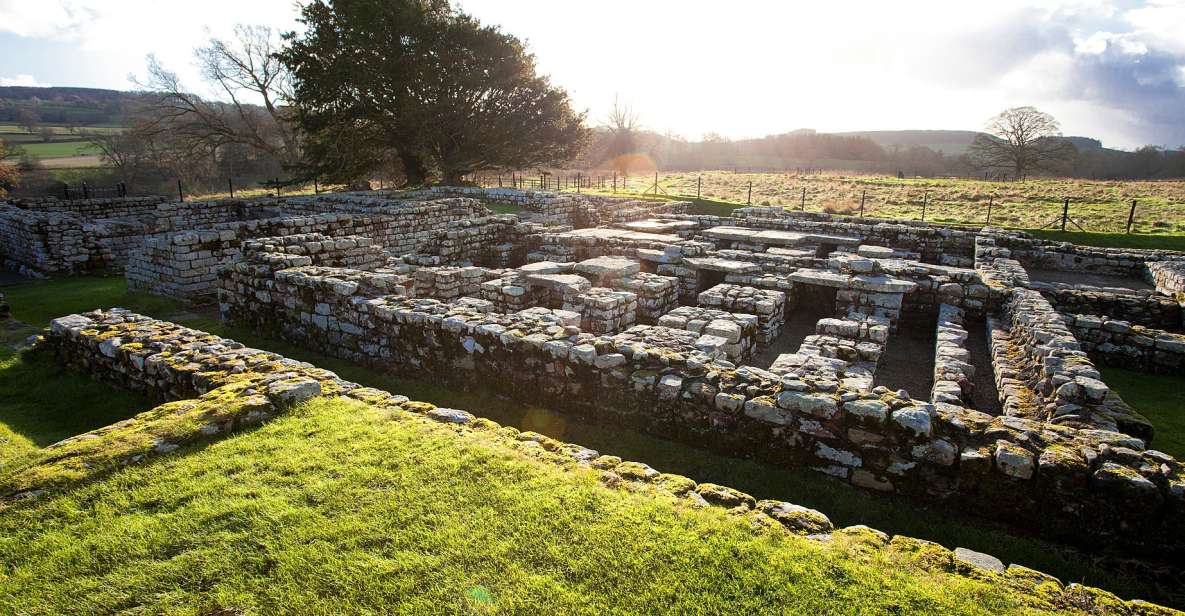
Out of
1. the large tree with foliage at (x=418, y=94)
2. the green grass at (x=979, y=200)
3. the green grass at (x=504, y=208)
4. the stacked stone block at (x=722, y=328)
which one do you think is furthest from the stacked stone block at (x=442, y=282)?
the large tree with foliage at (x=418, y=94)

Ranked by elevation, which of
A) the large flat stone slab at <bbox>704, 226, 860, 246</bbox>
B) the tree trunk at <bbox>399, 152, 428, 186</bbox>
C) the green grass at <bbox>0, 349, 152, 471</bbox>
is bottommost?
Answer: the green grass at <bbox>0, 349, 152, 471</bbox>

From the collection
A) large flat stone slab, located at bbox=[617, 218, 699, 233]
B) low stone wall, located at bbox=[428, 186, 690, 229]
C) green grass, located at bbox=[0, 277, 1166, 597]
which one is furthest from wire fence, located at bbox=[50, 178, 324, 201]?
green grass, located at bbox=[0, 277, 1166, 597]

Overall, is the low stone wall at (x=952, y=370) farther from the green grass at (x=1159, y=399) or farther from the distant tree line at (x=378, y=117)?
the distant tree line at (x=378, y=117)

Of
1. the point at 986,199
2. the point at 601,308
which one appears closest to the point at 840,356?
the point at 601,308

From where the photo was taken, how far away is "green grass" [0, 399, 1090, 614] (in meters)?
3.11

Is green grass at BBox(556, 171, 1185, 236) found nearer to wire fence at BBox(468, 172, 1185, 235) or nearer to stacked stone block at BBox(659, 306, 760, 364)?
wire fence at BBox(468, 172, 1185, 235)

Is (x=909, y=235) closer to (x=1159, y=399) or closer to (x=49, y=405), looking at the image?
(x=1159, y=399)

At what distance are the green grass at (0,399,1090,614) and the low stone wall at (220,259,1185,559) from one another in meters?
1.59

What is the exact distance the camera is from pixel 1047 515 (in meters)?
4.40

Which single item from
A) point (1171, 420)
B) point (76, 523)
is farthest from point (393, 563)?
point (1171, 420)

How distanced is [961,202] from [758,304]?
2748 cm

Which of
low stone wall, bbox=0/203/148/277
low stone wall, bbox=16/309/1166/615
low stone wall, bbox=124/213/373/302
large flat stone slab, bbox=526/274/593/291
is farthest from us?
low stone wall, bbox=0/203/148/277

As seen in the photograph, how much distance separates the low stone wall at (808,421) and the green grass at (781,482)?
132 millimetres

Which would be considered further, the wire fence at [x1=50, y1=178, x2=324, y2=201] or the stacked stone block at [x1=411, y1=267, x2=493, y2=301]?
the wire fence at [x1=50, y1=178, x2=324, y2=201]
